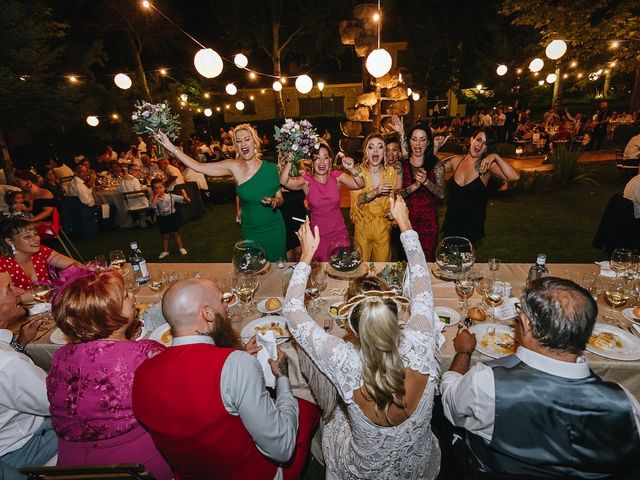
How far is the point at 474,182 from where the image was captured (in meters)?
4.21

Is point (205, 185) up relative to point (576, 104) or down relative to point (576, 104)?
down

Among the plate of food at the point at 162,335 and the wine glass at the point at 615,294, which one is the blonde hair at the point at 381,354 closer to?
the plate of food at the point at 162,335

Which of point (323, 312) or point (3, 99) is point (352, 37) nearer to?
point (3, 99)

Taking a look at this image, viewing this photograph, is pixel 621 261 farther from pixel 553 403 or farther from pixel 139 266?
pixel 139 266

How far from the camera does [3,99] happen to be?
993cm

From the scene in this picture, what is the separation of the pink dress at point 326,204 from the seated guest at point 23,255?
2627 mm

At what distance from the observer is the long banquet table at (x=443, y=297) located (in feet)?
6.56

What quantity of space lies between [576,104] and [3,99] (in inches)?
1594

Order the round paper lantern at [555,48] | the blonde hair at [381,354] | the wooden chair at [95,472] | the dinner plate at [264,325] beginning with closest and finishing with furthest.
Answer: the blonde hair at [381,354] < the wooden chair at [95,472] < the dinner plate at [264,325] < the round paper lantern at [555,48]

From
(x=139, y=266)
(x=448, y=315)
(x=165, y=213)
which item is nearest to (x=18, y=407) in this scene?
(x=139, y=266)

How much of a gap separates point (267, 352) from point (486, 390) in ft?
3.64

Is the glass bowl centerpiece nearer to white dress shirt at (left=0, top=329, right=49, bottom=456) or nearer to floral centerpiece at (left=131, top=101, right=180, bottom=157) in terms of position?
white dress shirt at (left=0, top=329, right=49, bottom=456)

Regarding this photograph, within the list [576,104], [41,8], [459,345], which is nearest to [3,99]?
[41,8]

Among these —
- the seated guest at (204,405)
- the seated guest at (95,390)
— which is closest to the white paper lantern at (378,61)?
the seated guest at (204,405)
